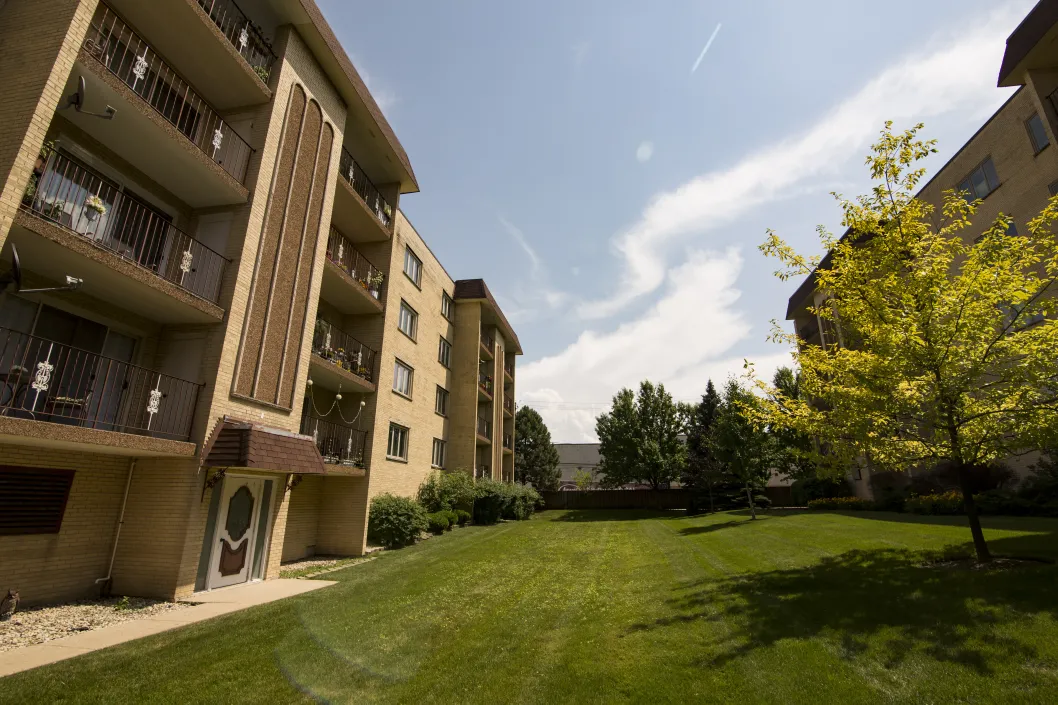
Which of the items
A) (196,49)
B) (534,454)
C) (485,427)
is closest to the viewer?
(196,49)

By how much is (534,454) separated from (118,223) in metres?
43.9

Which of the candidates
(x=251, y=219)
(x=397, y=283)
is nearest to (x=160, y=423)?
(x=251, y=219)

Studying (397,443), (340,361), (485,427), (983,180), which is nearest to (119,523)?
(340,361)

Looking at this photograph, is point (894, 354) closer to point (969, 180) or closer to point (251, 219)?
point (251, 219)

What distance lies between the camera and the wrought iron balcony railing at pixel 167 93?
368 inches

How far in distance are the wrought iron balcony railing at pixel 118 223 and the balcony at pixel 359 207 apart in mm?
5967

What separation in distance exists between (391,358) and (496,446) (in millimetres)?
15276

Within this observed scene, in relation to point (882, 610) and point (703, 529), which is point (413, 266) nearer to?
point (703, 529)

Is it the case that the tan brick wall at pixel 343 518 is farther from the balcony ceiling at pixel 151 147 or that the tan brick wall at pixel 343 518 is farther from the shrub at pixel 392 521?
the balcony ceiling at pixel 151 147

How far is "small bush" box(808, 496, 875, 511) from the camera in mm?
26125

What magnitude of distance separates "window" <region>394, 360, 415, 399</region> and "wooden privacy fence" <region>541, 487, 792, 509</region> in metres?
25.7

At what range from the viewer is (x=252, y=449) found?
31.9 feet

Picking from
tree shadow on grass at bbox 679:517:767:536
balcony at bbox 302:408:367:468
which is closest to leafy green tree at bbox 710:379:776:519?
tree shadow on grass at bbox 679:517:767:536

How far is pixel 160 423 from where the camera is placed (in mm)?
9789
